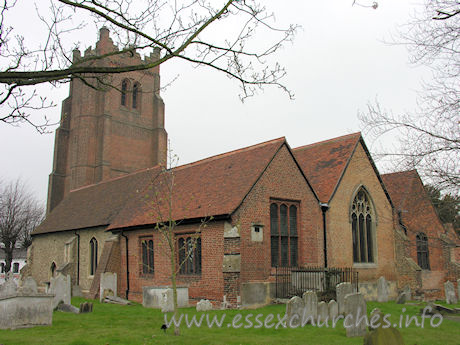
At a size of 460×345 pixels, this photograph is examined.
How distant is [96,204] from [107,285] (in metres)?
10.1

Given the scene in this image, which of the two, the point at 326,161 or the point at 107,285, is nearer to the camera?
the point at 107,285

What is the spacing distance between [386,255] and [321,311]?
39.6 feet

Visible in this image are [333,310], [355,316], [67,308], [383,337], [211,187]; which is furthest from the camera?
[211,187]

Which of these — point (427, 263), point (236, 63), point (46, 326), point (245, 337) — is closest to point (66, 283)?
point (46, 326)

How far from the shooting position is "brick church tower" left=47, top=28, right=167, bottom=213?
45344 millimetres

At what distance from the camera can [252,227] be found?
57.7ft

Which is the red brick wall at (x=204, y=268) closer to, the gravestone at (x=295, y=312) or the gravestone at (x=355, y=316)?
the gravestone at (x=295, y=312)

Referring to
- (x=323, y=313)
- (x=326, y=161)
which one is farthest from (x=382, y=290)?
(x=323, y=313)

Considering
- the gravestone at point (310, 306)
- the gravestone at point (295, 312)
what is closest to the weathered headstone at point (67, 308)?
the gravestone at point (295, 312)

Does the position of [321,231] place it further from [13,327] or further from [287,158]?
[13,327]

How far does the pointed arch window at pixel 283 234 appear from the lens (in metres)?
18.7

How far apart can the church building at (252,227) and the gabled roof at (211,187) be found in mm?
73

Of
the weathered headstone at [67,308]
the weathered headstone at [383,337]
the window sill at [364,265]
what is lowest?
the weathered headstone at [67,308]

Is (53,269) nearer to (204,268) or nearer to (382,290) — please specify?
(204,268)
